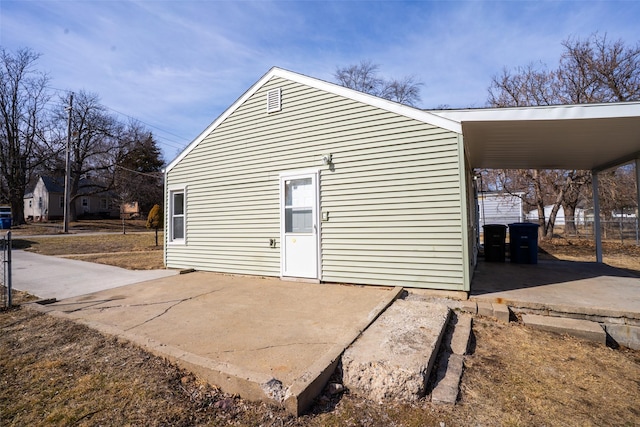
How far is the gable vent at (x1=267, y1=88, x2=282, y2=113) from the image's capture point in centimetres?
648

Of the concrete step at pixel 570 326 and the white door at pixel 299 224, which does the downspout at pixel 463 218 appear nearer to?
the concrete step at pixel 570 326

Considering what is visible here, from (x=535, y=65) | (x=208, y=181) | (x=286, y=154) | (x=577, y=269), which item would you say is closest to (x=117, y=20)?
(x=208, y=181)

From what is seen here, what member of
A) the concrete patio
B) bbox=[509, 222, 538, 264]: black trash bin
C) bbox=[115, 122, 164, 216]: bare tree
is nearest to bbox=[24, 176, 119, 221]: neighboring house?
bbox=[115, 122, 164, 216]: bare tree

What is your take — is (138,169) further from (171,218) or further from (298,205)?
(298,205)

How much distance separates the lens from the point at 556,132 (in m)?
5.24

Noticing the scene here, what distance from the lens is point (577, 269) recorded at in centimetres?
682

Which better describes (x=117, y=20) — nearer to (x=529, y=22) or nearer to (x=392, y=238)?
(x=392, y=238)

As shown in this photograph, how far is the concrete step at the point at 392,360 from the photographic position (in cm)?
238

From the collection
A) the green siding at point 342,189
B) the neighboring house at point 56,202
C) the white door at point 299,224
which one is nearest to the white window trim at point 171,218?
the green siding at point 342,189

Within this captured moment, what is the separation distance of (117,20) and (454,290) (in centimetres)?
906

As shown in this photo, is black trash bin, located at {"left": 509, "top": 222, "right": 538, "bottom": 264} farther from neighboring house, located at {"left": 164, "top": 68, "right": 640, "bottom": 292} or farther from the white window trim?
the white window trim

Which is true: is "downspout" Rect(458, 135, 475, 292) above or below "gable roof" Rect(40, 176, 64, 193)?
below

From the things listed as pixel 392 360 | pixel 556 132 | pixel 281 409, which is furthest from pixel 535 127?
pixel 281 409

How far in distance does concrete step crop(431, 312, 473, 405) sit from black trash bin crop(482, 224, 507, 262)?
4.62 metres
